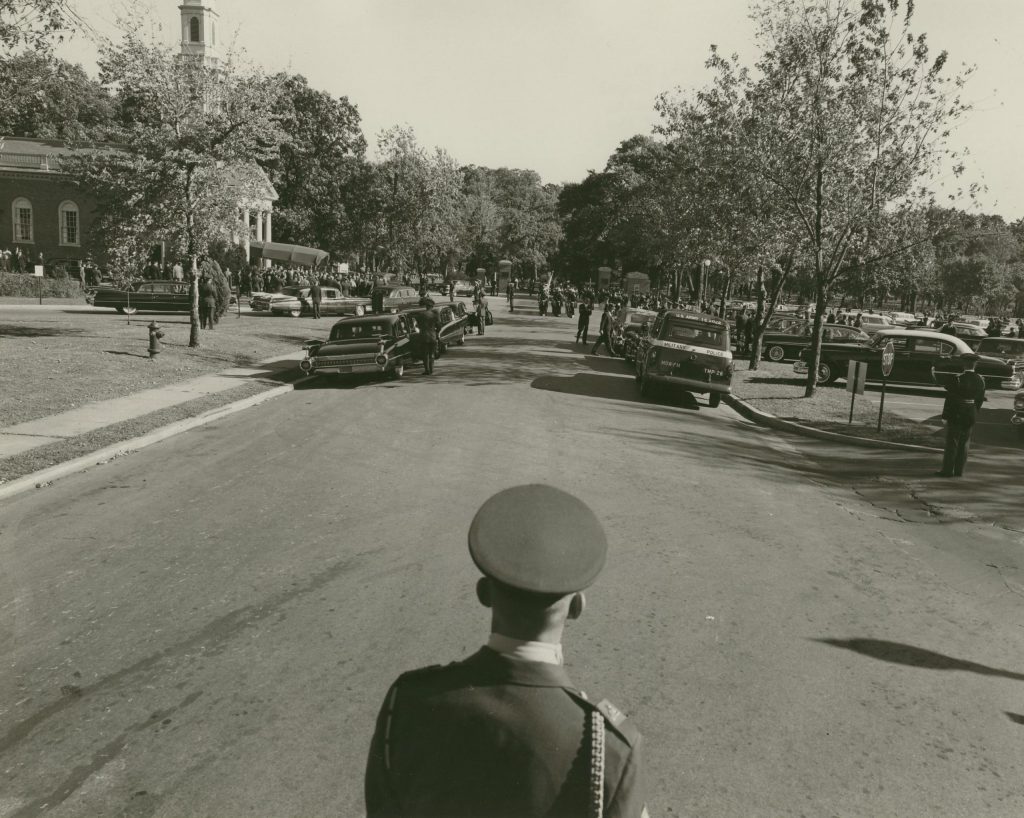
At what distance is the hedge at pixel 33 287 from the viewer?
123 ft

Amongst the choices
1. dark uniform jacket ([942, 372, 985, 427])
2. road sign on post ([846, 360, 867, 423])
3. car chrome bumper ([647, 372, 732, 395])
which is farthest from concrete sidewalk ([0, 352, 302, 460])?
dark uniform jacket ([942, 372, 985, 427])

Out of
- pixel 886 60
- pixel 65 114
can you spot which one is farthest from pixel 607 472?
pixel 65 114

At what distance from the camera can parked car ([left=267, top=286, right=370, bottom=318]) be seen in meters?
37.6

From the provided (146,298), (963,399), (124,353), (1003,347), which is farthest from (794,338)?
(146,298)

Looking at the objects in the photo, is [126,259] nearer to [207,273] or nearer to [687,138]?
[207,273]

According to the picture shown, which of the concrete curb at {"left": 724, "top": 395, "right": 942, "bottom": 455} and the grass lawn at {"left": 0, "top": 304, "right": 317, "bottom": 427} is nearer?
the concrete curb at {"left": 724, "top": 395, "right": 942, "bottom": 455}

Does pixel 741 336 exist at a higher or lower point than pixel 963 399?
lower

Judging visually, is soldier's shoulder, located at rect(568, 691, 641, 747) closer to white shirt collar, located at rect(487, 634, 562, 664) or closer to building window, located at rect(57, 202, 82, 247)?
white shirt collar, located at rect(487, 634, 562, 664)

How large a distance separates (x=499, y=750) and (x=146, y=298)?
110 ft

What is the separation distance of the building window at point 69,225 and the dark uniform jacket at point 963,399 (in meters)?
61.5

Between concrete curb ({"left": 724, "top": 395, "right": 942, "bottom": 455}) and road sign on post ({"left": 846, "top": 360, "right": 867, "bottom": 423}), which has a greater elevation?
road sign on post ({"left": 846, "top": 360, "right": 867, "bottom": 423})

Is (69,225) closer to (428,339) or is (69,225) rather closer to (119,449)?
(428,339)

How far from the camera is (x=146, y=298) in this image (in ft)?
105

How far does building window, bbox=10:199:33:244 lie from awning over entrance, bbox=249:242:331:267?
63.8ft
